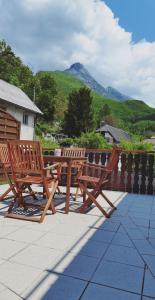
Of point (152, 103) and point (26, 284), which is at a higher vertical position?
point (152, 103)

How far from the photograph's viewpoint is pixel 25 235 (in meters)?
3.16

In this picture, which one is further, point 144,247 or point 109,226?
point 109,226

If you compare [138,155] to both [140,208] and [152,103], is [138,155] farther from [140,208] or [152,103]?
[152,103]

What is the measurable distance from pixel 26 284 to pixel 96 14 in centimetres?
937

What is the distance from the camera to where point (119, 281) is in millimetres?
2234

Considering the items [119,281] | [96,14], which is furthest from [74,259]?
[96,14]

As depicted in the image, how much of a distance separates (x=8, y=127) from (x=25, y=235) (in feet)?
16.3

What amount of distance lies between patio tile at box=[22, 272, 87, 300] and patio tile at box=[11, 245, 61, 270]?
169mm

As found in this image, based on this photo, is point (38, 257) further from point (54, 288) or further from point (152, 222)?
point (152, 222)

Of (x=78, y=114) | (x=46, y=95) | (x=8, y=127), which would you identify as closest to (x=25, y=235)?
(x=8, y=127)

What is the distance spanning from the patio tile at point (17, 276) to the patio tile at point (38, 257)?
9 cm

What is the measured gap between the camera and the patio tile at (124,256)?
262 centimetres

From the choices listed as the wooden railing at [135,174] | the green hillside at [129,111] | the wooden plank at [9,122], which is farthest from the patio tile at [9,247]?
the green hillside at [129,111]

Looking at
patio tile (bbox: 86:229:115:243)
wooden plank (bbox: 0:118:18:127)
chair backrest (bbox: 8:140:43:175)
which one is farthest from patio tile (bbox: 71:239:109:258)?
wooden plank (bbox: 0:118:18:127)
